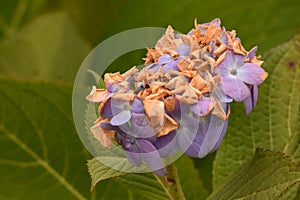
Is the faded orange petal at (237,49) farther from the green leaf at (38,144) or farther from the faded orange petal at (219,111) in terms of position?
the green leaf at (38,144)

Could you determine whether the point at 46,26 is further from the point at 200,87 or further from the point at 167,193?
the point at 200,87

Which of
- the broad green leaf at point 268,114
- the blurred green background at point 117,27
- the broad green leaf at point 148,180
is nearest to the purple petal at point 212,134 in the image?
the broad green leaf at point 148,180

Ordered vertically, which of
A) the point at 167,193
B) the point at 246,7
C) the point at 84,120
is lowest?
the point at 167,193

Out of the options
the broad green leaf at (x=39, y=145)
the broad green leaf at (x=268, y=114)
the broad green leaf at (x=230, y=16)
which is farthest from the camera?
the broad green leaf at (x=230, y=16)

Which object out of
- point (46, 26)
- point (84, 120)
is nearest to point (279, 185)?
point (84, 120)

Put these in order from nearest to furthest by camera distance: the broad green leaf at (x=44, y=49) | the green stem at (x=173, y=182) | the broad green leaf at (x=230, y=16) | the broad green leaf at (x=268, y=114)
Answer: the green stem at (x=173, y=182) < the broad green leaf at (x=268, y=114) < the broad green leaf at (x=230, y=16) < the broad green leaf at (x=44, y=49)

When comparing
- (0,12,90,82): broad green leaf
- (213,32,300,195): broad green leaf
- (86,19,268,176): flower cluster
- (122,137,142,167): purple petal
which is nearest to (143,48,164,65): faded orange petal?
(86,19,268,176): flower cluster
